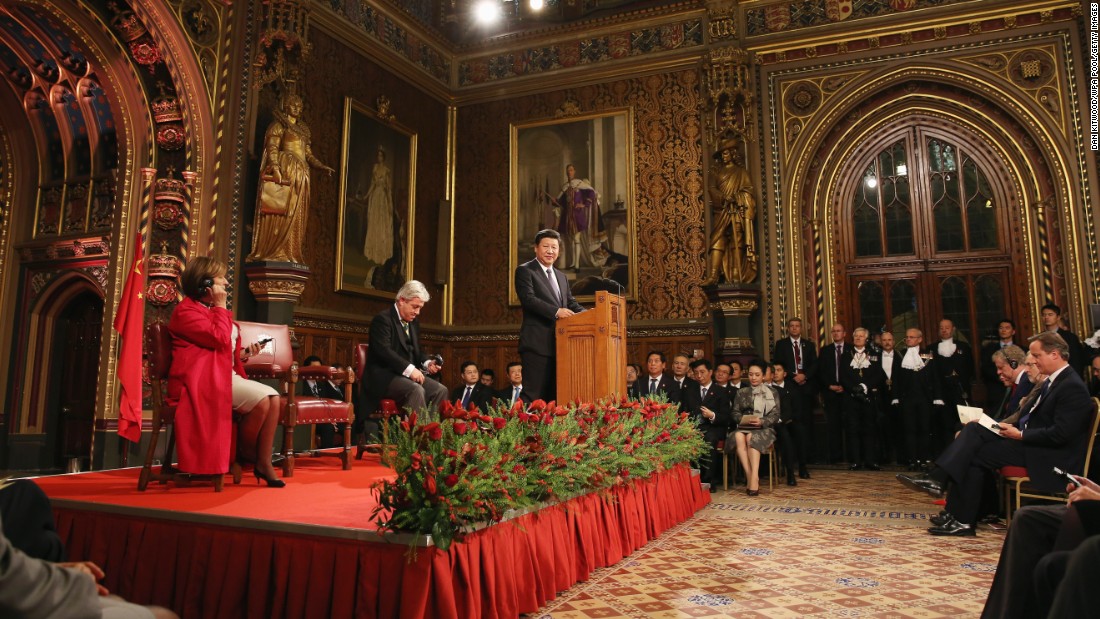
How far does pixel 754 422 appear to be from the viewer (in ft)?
22.0

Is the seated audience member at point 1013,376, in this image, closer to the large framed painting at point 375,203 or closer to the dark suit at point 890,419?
the dark suit at point 890,419

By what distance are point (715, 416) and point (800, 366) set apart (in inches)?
80.5

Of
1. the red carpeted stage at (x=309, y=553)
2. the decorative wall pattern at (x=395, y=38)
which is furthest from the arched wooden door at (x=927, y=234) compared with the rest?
the red carpeted stage at (x=309, y=553)

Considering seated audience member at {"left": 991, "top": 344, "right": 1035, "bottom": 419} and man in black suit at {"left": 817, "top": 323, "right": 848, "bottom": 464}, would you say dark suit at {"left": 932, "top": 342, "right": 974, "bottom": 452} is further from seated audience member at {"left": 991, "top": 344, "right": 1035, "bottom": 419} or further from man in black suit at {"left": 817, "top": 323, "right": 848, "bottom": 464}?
seated audience member at {"left": 991, "top": 344, "right": 1035, "bottom": 419}

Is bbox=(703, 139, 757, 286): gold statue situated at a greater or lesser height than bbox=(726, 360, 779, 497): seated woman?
greater

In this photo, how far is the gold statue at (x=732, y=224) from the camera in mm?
9250

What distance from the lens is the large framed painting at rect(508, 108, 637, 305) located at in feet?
33.0

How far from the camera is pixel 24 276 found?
A: 8938 millimetres

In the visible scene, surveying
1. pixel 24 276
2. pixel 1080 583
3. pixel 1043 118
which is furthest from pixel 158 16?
pixel 1043 118

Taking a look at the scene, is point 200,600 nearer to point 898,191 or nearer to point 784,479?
point 784,479

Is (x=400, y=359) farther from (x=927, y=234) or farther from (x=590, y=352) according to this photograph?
(x=927, y=234)

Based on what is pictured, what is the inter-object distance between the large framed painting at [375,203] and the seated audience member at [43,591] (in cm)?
759

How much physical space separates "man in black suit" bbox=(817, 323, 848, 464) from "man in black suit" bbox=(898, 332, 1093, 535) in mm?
3601

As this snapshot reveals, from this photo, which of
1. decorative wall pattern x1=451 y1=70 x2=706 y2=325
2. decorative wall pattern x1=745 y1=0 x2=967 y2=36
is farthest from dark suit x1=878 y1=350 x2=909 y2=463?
decorative wall pattern x1=745 y1=0 x2=967 y2=36
